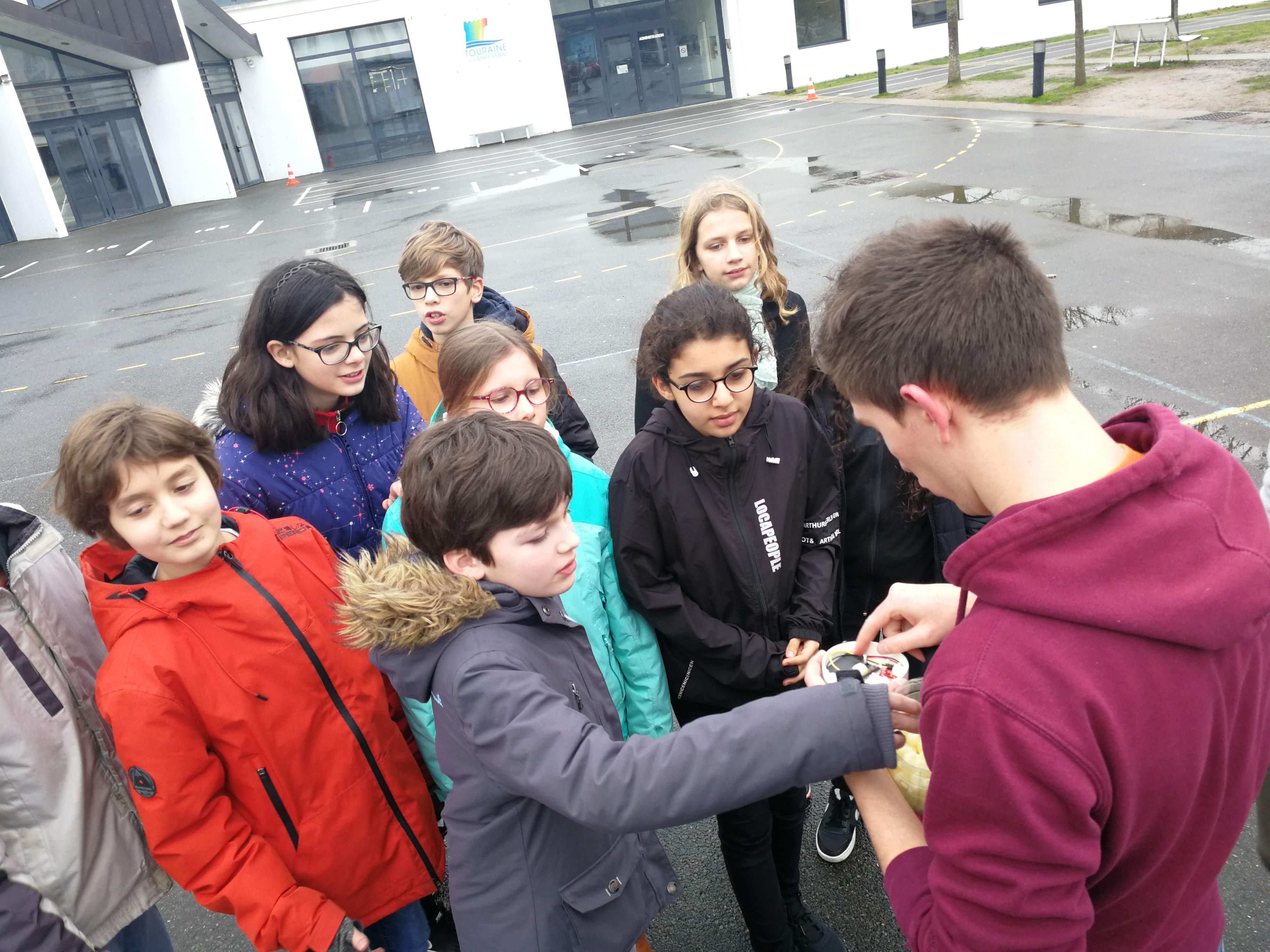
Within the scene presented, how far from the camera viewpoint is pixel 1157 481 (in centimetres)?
106

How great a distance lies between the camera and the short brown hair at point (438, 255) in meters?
3.82

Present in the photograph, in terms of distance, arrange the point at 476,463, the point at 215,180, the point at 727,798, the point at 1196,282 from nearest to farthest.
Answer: the point at 727,798 → the point at 476,463 → the point at 1196,282 → the point at 215,180

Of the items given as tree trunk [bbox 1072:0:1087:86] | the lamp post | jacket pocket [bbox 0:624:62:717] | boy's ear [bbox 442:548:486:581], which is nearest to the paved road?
tree trunk [bbox 1072:0:1087:86]

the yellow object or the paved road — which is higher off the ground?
the paved road

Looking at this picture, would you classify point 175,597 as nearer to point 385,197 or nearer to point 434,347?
point 434,347

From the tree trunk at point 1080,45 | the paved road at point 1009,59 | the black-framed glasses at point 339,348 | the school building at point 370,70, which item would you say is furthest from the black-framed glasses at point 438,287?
the paved road at point 1009,59

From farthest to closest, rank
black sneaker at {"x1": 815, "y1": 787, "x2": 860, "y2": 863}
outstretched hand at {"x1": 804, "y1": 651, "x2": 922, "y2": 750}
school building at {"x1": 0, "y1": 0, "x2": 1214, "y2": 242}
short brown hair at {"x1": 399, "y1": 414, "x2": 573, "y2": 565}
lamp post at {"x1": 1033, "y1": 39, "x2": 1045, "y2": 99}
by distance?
school building at {"x1": 0, "y1": 0, "x2": 1214, "y2": 242} → lamp post at {"x1": 1033, "y1": 39, "x2": 1045, "y2": 99} → black sneaker at {"x1": 815, "y1": 787, "x2": 860, "y2": 863} → short brown hair at {"x1": 399, "y1": 414, "x2": 573, "y2": 565} → outstretched hand at {"x1": 804, "y1": 651, "x2": 922, "y2": 750}

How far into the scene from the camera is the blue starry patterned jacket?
2631mm

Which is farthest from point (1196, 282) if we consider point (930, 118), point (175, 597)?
point (930, 118)

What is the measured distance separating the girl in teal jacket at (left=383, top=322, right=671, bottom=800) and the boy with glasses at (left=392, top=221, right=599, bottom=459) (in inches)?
34.0

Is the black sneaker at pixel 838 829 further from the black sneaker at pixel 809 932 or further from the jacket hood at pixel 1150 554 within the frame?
the jacket hood at pixel 1150 554

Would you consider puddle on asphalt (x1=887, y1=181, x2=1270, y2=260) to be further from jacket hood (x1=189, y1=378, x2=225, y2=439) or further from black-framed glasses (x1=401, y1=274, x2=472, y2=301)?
jacket hood (x1=189, y1=378, x2=225, y2=439)

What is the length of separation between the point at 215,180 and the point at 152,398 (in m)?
22.4

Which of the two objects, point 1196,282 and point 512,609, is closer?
point 512,609
